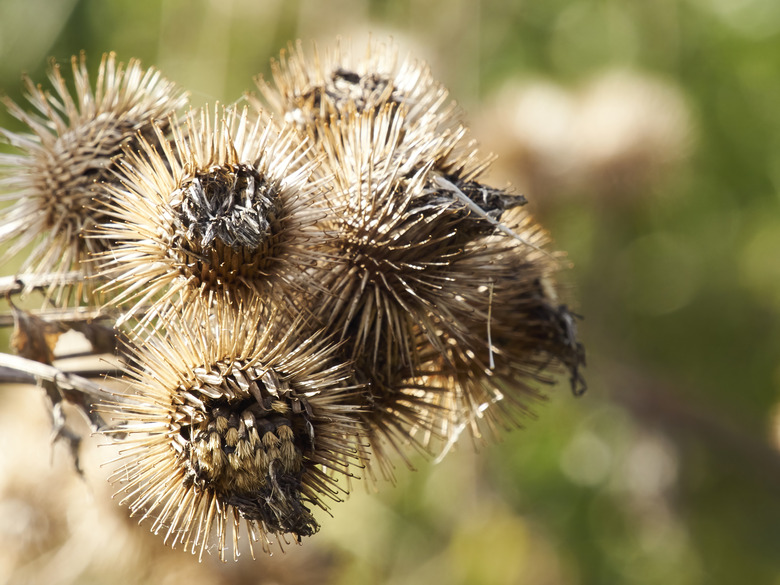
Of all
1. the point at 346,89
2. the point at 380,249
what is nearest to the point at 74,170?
the point at 346,89

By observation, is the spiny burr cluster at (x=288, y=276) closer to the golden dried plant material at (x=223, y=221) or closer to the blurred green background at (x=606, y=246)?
the golden dried plant material at (x=223, y=221)

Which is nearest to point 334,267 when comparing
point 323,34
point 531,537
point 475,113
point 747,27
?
point 531,537

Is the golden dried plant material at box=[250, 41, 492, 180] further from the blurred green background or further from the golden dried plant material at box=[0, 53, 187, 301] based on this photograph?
the blurred green background

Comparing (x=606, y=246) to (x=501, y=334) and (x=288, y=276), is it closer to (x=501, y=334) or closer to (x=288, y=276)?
(x=501, y=334)

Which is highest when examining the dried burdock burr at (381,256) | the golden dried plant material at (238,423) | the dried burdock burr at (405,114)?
the dried burdock burr at (405,114)

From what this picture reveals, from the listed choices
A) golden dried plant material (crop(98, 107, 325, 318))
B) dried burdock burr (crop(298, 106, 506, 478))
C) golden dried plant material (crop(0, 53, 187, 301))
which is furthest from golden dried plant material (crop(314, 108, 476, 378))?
golden dried plant material (crop(0, 53, 187, 301))

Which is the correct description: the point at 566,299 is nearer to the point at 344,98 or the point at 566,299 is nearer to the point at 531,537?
the point at 344,98

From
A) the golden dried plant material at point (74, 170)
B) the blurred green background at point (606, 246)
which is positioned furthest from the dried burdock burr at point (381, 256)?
the blurred green background at point (606, 246)
